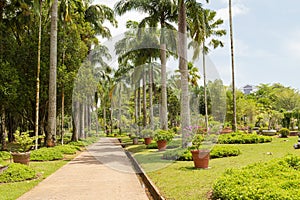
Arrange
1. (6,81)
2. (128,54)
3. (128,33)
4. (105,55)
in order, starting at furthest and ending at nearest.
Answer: (105,55), (128,33), (128,54), (6,81)

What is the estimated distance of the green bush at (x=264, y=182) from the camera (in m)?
5.13

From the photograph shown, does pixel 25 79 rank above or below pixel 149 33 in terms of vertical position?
below

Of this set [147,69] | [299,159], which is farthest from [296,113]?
[299,159]

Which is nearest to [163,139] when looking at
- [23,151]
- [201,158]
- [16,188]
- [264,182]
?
[23,151]

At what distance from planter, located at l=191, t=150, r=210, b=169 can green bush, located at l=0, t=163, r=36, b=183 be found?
18.0 ft

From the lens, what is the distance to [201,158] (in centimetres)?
1074

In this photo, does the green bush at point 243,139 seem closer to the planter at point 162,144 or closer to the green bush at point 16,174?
the planter at point 162,144

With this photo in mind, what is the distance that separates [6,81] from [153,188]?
15546 mm

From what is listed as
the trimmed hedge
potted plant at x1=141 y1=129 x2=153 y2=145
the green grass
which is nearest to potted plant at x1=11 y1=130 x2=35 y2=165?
the green grass

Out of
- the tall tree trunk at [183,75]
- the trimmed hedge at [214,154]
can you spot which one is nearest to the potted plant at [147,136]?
the tall tree trunk at [183,75]

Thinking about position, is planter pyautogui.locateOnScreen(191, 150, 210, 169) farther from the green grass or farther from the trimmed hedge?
the green grass

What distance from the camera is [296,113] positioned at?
1233 inches

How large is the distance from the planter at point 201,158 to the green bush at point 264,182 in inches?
131

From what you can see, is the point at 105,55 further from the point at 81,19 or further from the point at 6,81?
the point at 6,81
